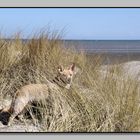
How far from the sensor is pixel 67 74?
4.02 metres

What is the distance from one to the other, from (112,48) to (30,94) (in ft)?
1.93

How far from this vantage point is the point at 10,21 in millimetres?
3990

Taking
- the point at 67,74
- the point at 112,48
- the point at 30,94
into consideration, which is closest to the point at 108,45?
the point at 112,48

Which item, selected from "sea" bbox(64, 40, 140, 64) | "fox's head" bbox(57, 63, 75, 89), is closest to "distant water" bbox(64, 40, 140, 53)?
"sea" bbox(64, 40, 140, 64)

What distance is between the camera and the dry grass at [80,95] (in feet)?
12.9

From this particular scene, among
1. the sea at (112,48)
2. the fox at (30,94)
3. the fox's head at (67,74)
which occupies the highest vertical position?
the sea at (112,48)

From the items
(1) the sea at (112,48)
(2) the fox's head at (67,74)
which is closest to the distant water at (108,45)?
(1) the sea at (112,48)

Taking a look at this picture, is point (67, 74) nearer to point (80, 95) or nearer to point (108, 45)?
point (80, 95)

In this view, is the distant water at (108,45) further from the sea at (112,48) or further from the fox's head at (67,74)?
the fox's head at (67,74)

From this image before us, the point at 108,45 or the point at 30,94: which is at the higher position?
the point at 108,45

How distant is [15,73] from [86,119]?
1.92ft

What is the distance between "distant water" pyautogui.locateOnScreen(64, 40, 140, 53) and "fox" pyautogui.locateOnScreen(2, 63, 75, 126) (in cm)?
17

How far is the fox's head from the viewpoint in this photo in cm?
400

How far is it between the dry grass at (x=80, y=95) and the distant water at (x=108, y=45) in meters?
0.06
